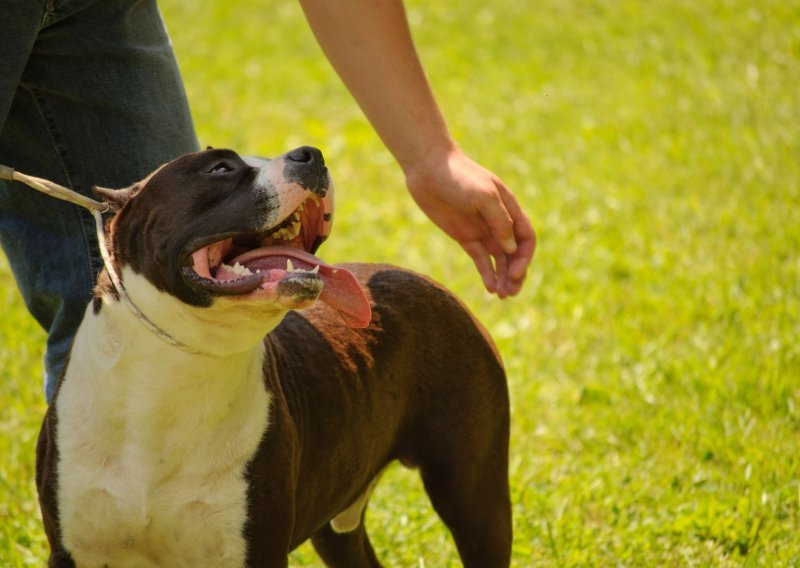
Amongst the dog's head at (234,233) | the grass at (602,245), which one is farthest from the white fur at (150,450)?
the grass at (602,245)

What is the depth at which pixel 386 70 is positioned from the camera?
304cm

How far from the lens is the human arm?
9.86 feet

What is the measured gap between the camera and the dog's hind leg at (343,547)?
12.3 ft

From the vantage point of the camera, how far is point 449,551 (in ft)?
13.5

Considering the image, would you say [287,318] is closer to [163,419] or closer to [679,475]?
[163,419]

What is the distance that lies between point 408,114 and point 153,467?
3.52ft

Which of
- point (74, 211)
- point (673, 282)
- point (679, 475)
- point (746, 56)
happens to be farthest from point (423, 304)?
point (746, 56)

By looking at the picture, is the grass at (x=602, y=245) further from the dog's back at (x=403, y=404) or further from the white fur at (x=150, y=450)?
the white fur at (x=150, y=450)

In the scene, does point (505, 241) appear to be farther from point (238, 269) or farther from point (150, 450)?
point (150, 450)

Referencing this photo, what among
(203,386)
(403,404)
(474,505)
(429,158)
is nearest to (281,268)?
(203,386)

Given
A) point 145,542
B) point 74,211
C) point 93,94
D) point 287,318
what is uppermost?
point 93,94

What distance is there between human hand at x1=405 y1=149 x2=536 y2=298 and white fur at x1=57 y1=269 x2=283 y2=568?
64 cm

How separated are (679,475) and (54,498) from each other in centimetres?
255

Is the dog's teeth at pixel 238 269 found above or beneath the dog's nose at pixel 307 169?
beneath
